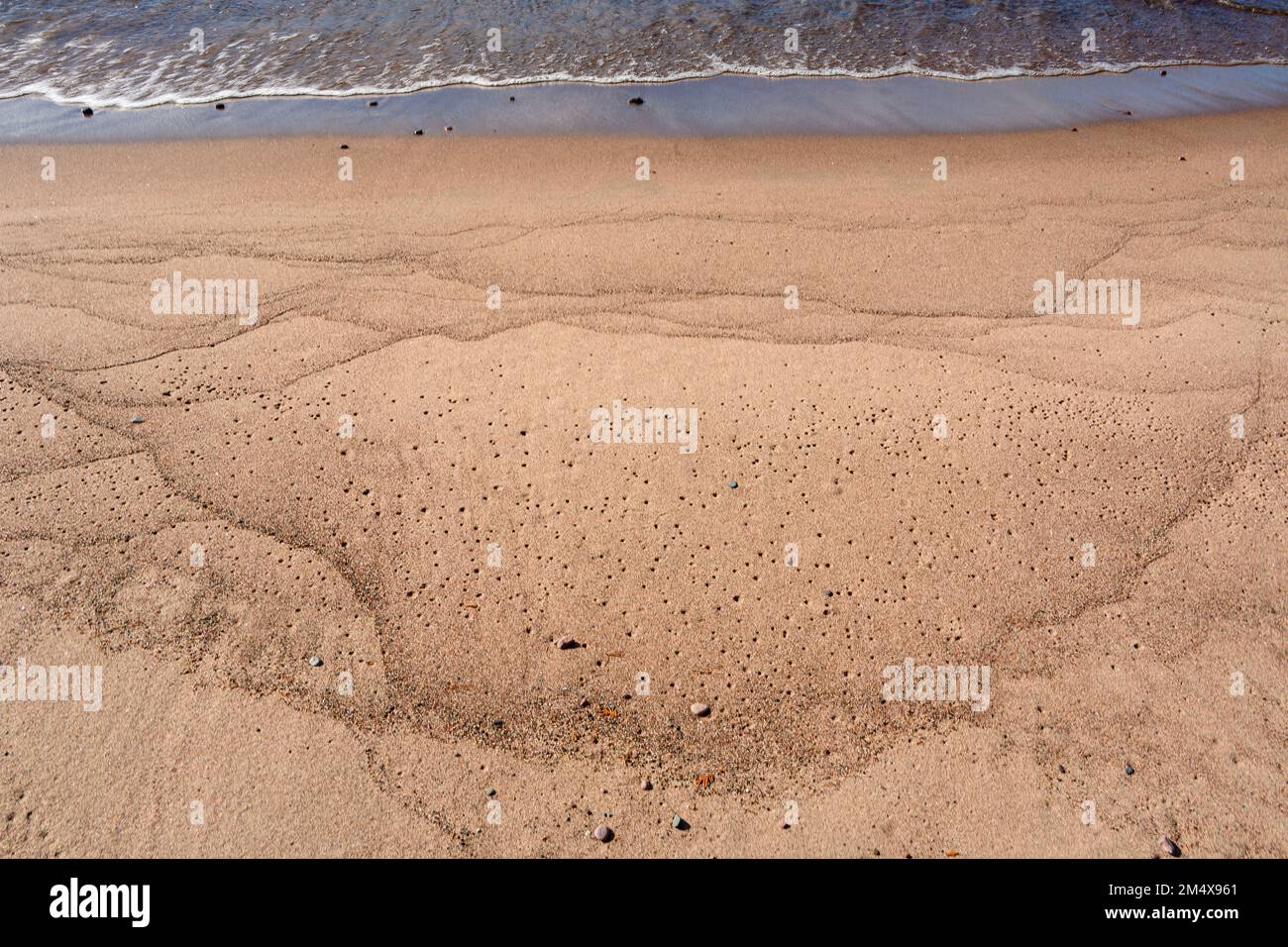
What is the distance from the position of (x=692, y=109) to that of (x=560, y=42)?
2.60m

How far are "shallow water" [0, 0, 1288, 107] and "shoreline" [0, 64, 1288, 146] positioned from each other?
293 millimetres

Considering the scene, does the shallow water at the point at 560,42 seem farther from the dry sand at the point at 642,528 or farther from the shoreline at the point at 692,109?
the dry sand at the point at 642,528

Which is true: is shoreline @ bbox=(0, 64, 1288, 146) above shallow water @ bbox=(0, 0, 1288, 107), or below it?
below

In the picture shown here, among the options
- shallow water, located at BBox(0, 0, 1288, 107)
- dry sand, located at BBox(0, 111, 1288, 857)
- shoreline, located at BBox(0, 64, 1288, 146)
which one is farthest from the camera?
shallow water, located at BBox(0, 0, 1288, 107)

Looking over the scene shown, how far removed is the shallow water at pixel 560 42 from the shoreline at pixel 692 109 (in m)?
0.29

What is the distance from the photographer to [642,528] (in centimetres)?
402

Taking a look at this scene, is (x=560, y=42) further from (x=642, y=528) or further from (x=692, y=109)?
(x=642, y=528)

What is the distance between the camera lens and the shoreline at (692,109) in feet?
25.7

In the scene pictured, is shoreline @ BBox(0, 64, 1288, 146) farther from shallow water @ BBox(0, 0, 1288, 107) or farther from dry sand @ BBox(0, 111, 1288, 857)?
dry sand @ BBox(0, 111, 1288, 857)

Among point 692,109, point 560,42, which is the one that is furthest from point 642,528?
point 560,42

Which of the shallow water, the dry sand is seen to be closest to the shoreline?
the shallow water

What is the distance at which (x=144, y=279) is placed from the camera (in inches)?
220

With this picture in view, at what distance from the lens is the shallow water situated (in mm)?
8820

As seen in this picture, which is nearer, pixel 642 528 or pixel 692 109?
pixel 642 528
